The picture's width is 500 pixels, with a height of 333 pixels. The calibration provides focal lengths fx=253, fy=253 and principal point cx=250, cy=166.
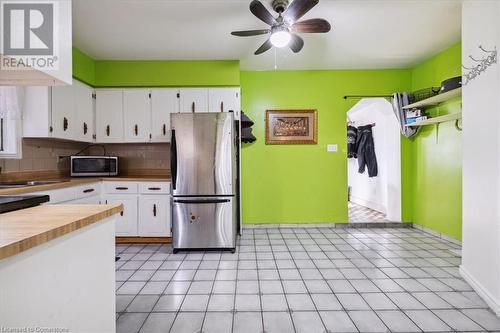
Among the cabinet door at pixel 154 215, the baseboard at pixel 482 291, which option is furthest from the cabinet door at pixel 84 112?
the baseboard at pixel 482 291

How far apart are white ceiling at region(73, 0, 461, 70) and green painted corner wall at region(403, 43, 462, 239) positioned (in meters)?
0.27

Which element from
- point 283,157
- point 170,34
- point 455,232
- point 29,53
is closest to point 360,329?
point 29,53

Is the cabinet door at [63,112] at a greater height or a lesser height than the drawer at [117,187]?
greater

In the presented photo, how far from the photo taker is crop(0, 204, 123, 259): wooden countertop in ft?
2.33

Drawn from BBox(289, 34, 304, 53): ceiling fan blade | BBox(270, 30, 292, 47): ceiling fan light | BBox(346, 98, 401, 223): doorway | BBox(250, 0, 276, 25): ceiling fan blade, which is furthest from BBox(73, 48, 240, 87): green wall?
BBox(346, 98, 401, 223): doorway

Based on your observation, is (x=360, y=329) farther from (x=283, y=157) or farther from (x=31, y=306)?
(x=283, y=157)

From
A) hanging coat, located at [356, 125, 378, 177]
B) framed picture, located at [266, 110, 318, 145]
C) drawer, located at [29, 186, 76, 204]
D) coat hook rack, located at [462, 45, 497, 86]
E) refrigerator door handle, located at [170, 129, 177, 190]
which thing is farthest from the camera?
hanging coat, located at [356, 125, 378, 177]

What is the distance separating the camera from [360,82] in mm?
4145

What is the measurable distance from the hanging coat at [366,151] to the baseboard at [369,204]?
661 mm

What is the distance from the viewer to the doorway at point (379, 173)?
14.1 feet

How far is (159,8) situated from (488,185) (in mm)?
3225

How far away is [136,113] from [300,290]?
313 centimetres

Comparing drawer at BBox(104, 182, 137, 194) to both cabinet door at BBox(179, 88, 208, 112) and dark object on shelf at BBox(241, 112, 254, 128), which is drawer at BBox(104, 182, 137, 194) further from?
dark object on shelf at BBox(241, 112, 254, 128)

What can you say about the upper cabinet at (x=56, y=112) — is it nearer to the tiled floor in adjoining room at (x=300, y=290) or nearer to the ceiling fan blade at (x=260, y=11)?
the tiled floor in adjoining room at (x=300, y=290)
